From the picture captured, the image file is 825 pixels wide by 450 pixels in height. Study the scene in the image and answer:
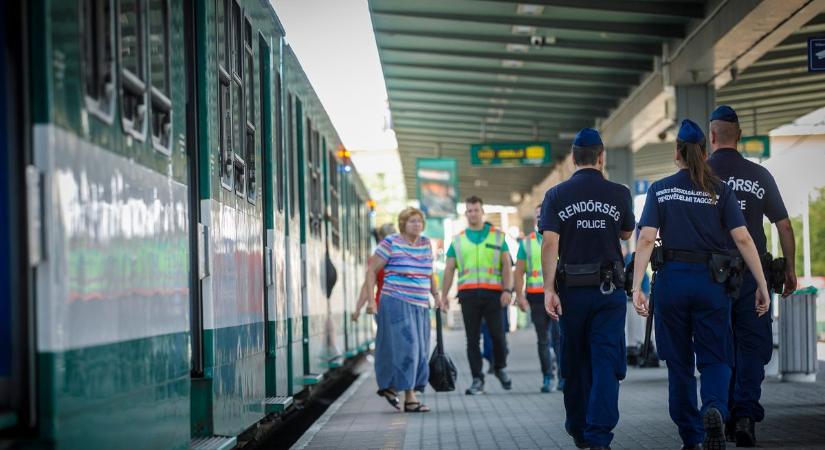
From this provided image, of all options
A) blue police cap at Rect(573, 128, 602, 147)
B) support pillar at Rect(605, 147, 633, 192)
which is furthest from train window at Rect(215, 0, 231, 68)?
support pillar at Rect(605, 147, 633, 192)

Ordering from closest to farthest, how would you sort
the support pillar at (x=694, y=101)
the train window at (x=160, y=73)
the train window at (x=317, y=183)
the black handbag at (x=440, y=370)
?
the train window at (x=160, y=73) < the black handbag at (x=440, y=370) < the train window at (x=317, y=183) < the support pillar at (x=694, y=101)

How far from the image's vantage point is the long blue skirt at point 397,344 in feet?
39.1

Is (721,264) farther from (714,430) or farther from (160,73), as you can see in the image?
(160,73)

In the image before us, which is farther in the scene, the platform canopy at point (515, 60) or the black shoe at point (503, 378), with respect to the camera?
the platform canopy at point (515, 60)

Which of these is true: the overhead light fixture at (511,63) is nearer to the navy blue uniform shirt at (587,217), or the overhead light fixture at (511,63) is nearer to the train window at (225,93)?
the navy blue uniform shirt at (587,217)

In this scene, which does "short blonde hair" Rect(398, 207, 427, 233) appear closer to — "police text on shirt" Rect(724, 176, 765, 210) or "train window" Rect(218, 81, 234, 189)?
"police text on shirt" Rect(724, 176, 765, 210)

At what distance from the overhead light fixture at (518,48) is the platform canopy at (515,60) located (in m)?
0.02

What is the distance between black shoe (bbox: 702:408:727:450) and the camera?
721cm

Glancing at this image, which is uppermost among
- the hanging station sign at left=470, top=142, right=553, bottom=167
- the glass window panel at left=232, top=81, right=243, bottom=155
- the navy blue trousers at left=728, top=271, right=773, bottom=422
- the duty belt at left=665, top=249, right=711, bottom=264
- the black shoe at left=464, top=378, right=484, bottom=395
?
the hanging station sign at left=470, top=142, right=553, bottom=167

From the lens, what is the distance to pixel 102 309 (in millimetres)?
4348

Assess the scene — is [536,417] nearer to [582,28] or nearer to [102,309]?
[102,309]

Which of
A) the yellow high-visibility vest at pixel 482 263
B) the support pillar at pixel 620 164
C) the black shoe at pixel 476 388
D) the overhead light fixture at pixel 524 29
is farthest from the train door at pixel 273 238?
the support pillar at pixel 620 164

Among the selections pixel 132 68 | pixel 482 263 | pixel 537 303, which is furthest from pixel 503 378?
pixel 132 68

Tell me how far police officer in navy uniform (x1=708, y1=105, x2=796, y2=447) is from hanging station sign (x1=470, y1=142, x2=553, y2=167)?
21.4 meters
